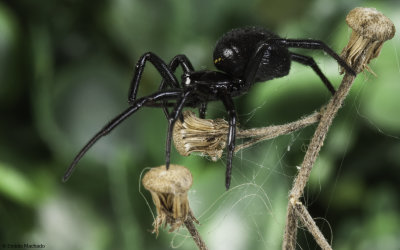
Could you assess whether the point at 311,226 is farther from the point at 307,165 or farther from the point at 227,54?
the point at 227,54

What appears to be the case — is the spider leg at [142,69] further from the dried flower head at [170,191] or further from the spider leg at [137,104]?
the dried flower head at [170,191]

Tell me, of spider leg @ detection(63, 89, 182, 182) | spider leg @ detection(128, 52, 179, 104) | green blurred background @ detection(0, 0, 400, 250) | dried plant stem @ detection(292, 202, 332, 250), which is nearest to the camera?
dried plant stem @ detection(292, 202, 332, 250)

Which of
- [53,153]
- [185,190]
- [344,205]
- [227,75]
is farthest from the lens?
[53,153]

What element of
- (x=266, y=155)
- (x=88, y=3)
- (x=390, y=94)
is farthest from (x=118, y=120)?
(x=88, y=3)

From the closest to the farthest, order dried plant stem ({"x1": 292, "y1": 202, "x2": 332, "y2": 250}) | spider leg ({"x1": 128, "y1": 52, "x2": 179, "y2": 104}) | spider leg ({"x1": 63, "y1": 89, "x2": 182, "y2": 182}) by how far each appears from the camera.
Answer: dried plant stem ({"x1": 292, "y1": 202, "x2": 332, "y2": 250}) < spider leg ({"x1": 63, "y1": 89, "x2": 182, "y2": 182}) < spider leg ({"x1": 128, "y1": 52, "x2": 179, "y2": 104})

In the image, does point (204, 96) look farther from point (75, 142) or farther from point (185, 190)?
point (75, 142)

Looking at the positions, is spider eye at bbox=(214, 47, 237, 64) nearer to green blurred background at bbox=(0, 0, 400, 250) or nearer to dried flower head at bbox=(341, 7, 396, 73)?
green blurred background at bbox=(0, 0, 400, 250)

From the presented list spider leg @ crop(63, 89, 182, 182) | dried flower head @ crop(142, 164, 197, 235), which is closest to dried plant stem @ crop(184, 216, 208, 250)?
dried flower head @ crop(142, 164, 197, 235)
